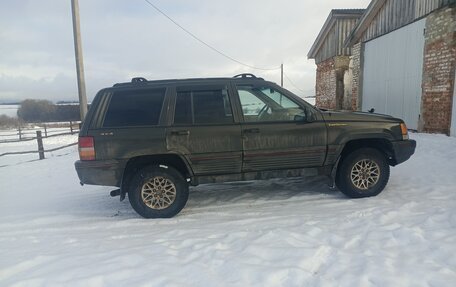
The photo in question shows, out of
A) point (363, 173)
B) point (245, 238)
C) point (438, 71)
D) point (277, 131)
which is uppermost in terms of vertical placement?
point (438, 71)

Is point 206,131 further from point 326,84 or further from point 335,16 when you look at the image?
point 326,84

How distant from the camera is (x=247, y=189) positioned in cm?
545

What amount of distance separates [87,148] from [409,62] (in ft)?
32.3

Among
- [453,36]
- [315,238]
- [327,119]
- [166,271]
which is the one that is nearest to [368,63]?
[453,36]

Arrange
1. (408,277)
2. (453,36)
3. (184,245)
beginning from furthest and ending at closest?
1. (453,36)
2. (184,245)
3. (408,277)

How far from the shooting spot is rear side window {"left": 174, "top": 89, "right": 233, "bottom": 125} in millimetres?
4320

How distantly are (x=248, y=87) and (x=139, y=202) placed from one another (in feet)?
7.02

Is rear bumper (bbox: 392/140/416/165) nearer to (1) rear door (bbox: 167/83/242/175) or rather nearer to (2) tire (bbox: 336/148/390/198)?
(2) tire (bbox: 336/148/390/198)

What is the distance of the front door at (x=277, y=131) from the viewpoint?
4.41 meters

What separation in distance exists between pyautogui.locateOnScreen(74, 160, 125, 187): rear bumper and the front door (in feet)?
5.51

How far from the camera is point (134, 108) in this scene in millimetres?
4277

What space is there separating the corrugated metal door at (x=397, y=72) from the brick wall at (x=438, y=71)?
0.36 m

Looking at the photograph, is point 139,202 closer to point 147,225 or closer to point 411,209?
point 147,225

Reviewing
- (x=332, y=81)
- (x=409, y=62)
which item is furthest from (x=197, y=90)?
(x=332, y=81)
